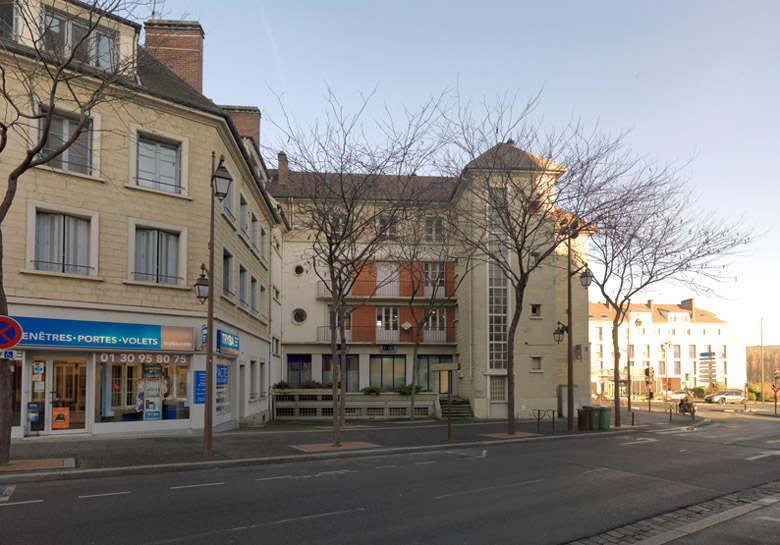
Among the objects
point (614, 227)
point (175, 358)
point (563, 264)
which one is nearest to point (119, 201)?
point (175, 358)

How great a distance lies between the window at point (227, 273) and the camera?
21.6 metres

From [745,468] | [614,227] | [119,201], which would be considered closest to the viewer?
[745,468]

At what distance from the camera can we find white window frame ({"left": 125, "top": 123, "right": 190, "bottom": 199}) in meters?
17.6

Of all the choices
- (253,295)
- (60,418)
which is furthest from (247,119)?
(60,418)

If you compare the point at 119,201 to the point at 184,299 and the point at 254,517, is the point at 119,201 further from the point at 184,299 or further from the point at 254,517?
the point at 254,517

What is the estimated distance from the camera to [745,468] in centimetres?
1310

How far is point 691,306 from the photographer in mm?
87688

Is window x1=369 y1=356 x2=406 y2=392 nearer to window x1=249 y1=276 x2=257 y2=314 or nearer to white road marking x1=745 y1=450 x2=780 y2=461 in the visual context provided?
window x1=249 y1=276 x2=257 y2=314

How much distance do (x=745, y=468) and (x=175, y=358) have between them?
15.4 m

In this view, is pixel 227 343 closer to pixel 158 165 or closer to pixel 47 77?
pixel 158 165

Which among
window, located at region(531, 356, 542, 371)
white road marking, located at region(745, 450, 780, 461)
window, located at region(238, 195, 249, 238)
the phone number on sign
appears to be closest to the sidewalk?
the phone number on sign

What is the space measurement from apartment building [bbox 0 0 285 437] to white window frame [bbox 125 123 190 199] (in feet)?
0.14

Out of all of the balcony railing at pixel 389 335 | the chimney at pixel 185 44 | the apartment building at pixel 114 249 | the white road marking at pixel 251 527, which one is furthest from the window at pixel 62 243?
the balcony railing at pixel 389 335

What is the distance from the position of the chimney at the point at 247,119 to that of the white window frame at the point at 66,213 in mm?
15642
